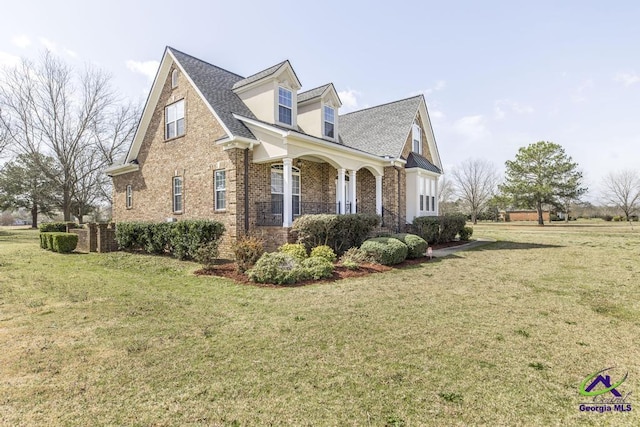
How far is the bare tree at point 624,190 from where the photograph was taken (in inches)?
1820

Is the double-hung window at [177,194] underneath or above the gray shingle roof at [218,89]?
underneath

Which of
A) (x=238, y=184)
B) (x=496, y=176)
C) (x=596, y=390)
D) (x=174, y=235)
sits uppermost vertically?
(x=496, y=176)

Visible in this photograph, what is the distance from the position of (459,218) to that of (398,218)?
348cm

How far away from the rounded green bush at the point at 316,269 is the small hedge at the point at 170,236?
11.6ft

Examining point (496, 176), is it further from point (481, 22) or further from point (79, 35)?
point (79, 35)

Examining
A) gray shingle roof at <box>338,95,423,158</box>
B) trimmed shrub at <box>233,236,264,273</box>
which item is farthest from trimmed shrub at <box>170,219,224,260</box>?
gray shingle roof at <box>338,95,423,158</box>

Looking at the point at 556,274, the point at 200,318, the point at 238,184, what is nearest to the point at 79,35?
the point at 238,184

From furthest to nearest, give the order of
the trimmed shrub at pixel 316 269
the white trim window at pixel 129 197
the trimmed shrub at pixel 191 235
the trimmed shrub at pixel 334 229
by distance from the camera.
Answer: the white trim window at pixel 129 197 < the trimmed shrub at pixel 334 229 < the trimmed shrub at pixel 191 235 < the trimmed shrub at pixel 316 269

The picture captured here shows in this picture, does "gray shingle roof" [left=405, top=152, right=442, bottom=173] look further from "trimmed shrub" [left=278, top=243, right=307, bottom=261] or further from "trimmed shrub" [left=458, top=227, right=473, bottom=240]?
"trimmed shrub" [left=278, top=243, right=307, bottom=261]

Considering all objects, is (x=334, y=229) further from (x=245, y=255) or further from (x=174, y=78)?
(x=174, y=78)

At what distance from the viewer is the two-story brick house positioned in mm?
11930

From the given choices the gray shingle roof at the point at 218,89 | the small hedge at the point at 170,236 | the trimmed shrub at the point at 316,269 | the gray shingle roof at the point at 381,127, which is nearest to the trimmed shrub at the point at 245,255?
the trimmed shrub at the point at 316,269

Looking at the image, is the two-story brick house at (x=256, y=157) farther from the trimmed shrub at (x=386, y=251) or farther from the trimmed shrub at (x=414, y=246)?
the trimmed shrub at (x=414, y=246)

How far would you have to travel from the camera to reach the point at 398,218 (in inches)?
673
